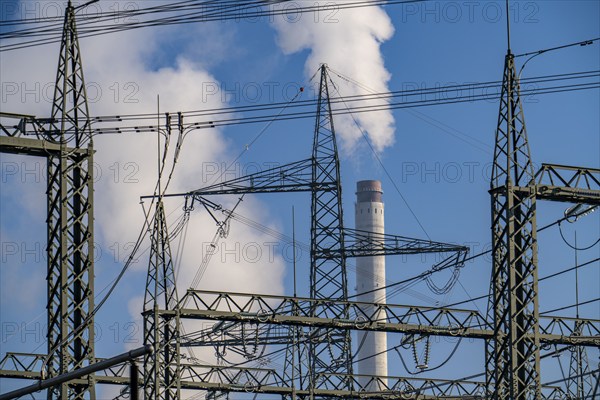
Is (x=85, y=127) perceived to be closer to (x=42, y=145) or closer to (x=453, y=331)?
(x=42, y=145)

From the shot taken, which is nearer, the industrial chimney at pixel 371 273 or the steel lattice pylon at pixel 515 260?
the steel lattice pylon at pixel 515 260

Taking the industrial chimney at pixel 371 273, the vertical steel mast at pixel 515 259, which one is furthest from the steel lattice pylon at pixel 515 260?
the industrial chimney at pixel 371 273

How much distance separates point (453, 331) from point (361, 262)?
116 metres

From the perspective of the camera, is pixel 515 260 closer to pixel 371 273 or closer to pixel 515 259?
pixel 515 259

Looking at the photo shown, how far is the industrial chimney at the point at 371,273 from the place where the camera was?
167000mm

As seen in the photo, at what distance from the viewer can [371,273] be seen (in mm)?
170125

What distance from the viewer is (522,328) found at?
37406mm

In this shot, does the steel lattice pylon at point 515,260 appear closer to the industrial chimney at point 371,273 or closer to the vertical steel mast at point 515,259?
the vertical steel mast at point 515,259

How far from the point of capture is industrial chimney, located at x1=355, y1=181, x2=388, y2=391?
548 ft

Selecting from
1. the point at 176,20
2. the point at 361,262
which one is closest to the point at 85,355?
the point at 176,20

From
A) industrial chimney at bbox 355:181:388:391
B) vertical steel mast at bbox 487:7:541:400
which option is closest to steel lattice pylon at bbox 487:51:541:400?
vertical steel mast at bbox 487:7:541:400

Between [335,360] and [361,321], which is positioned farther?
[335,360]

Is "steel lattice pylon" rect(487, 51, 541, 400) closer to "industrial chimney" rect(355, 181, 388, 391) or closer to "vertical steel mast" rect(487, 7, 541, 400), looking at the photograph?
"vertical steel mast" rect(487, 7, 541, 400)

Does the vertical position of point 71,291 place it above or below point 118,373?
above
